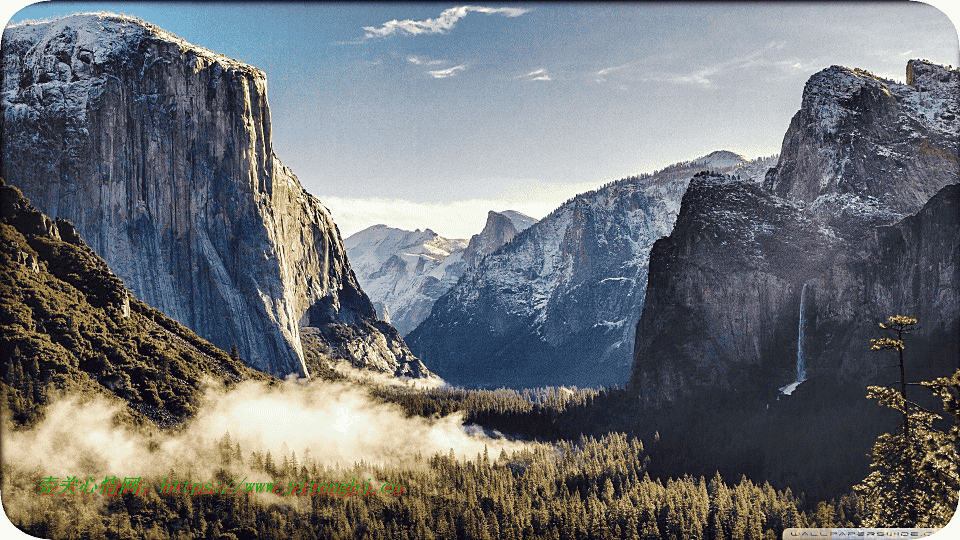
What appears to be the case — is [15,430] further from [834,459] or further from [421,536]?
[834,459]

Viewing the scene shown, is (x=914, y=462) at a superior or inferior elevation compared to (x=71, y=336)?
inferior

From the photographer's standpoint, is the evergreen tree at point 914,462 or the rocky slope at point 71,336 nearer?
the evergreen tree at point 914,462

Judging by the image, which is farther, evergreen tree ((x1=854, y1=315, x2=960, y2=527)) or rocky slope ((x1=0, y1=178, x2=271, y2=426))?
rocky slope ((x1=0, y1=178, x2=271, y2=426))

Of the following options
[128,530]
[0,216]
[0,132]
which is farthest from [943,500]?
[0,132]

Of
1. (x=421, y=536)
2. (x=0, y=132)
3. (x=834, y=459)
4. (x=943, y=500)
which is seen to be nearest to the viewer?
(x=943, y=500)

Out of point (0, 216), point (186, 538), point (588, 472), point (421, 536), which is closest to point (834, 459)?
point (588, 472)

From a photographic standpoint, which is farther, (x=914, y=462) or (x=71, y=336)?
(x=71, y=336)

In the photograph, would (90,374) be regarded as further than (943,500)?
Yes

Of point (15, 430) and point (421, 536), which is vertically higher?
point (15, 430)

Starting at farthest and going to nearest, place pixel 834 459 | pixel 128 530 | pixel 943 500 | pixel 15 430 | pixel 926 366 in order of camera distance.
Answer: pixel 834 459
pixel 926 366
pixel 128 530
pixel 15 430
pixel 943 500

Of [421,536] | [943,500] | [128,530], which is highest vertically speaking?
[943,500]
